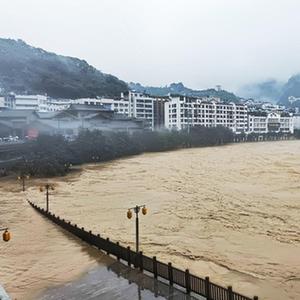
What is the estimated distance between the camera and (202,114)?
94.0 m

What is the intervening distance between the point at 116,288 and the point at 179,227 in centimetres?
845

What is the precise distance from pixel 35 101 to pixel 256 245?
6725 centimetres

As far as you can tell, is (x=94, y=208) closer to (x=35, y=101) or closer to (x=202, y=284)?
(x=202, y=284)

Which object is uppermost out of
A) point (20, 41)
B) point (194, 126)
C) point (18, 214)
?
point (20, 41)

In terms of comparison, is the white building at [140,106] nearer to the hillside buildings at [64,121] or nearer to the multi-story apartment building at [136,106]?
the multi-story apartment building at [136,106]

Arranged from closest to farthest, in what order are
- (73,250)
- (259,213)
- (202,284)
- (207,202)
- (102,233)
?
(202,284)
(73,250)
(102,233)
(259,213)
(207,202)

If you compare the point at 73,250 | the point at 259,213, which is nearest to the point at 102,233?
the point at 73,250

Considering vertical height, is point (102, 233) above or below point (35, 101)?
below

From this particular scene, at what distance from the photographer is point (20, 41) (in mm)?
137500

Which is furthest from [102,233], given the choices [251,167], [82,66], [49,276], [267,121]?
[82,66]

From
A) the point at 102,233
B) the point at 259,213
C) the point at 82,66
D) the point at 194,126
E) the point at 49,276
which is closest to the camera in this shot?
the point at 49,276

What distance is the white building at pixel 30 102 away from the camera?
7519 cm

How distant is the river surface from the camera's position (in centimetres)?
1270

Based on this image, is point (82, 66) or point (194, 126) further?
point (82, 66)
